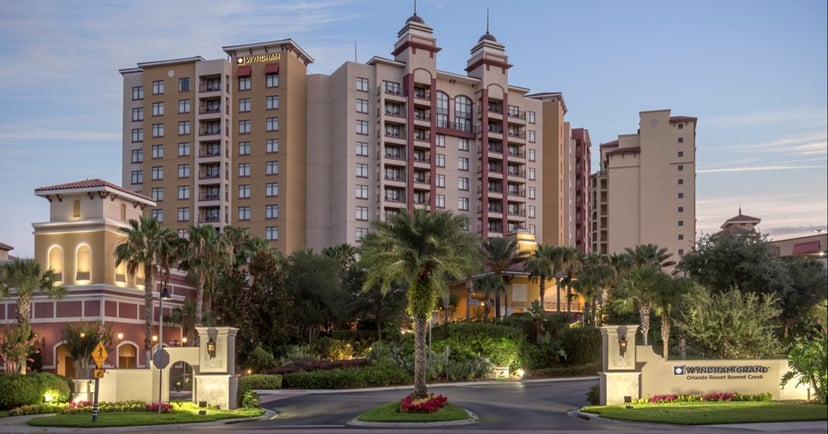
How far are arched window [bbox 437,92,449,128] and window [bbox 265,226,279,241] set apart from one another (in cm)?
2728

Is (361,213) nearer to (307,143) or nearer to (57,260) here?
(307,143)

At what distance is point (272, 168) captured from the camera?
121m

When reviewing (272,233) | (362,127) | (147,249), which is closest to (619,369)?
(147,249)

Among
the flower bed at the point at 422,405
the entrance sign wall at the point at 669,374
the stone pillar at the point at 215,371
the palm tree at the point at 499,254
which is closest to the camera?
the flower bed at the point at 422,405

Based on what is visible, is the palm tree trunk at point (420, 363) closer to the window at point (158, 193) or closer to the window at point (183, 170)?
the window at point (183, 170)

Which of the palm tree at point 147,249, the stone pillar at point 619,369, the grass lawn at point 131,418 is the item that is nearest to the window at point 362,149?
the palm tree at point 147,249

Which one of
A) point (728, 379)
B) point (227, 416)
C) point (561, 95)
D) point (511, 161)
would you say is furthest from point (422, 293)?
point (561, 95)

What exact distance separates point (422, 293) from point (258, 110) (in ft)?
280

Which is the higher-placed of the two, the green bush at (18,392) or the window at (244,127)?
the window at (244,127)

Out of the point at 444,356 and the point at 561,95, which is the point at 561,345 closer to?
the point at 444,356

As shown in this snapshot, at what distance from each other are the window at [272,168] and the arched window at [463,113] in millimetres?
26791

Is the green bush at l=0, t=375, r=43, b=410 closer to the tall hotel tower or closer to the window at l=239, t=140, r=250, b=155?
the tall hotel tower

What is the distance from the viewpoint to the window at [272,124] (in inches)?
4786

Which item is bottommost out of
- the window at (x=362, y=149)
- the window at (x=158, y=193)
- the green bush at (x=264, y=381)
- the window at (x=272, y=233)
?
the green bush at (x=264, y=381)
